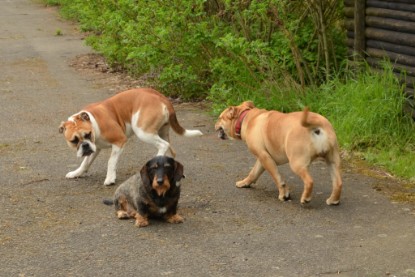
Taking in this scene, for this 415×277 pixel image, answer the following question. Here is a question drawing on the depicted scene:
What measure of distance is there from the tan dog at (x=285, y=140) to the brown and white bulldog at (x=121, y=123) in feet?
2.23

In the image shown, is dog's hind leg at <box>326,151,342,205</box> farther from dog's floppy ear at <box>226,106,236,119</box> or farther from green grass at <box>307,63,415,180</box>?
green grass at <box>307,63,415,180</box>

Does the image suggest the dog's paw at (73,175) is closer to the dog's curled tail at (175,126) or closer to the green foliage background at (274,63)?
the dog's curled tail at (175,126)

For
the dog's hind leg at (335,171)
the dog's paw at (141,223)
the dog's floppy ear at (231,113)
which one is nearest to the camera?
the dog's paw at (141,223)

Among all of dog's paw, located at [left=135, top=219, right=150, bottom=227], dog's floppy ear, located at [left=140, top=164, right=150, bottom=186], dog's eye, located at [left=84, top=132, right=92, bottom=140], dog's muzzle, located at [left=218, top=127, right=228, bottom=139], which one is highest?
dog's floppy ear, located at [left=140, top=164, right=150, bottom=186]

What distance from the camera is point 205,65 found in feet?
41.4

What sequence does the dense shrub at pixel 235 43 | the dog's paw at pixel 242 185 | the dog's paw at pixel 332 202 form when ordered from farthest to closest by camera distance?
1. the dense shrub at pixel 235 43
2. the dog's paw at pixel 242 185
3. the dog's paw at pixel 332 202

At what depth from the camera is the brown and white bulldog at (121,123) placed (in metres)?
8.27

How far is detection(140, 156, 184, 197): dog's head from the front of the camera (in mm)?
6629

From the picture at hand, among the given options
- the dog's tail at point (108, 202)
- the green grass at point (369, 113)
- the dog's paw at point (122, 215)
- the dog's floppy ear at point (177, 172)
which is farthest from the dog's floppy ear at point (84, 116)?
the green grass at point (369, 113)

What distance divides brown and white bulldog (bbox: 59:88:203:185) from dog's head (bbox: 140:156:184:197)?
1520mm

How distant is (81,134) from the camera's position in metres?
8.09

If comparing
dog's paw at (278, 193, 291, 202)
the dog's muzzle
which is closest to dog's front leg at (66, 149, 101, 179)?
the dog's muzzle

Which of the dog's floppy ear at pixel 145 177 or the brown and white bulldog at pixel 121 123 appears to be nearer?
the dog's floppy ear at pixel 145 177

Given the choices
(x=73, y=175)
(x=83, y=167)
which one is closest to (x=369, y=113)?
(x=83, y=167)
